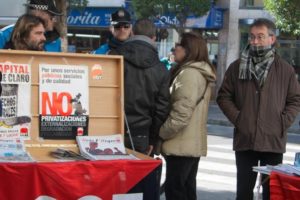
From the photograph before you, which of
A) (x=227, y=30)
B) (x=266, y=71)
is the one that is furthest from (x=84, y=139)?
(x=227, y=30)

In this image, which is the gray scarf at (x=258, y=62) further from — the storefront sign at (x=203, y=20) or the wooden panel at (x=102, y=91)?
the storefront sign at (x=203, y=20)

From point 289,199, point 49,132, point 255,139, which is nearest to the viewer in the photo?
point 289,199

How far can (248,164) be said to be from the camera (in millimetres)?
5625

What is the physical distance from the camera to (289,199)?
173 inches

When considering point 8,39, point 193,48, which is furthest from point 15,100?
point 193,48

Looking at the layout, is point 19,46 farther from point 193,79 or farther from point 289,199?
point 289,199

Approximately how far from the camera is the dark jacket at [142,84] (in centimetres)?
527

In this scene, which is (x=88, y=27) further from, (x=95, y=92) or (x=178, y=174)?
(x=95, y=92)

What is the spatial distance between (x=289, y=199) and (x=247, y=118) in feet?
4.11

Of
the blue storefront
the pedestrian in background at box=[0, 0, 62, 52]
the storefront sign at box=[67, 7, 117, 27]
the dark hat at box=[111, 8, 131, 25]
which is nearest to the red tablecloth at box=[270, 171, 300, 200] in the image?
the dark hat at box=[111, 8, 131, 25]

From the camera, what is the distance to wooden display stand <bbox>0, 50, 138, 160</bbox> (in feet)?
15.3

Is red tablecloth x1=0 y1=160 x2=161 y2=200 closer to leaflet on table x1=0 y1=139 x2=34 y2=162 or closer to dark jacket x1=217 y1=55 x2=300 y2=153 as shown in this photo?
leaflet on table x1=0 y1=139 x2=34 y2=162

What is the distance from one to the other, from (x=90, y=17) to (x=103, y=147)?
25.7 metres

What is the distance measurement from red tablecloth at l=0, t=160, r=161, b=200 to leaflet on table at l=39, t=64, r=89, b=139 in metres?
0.56
